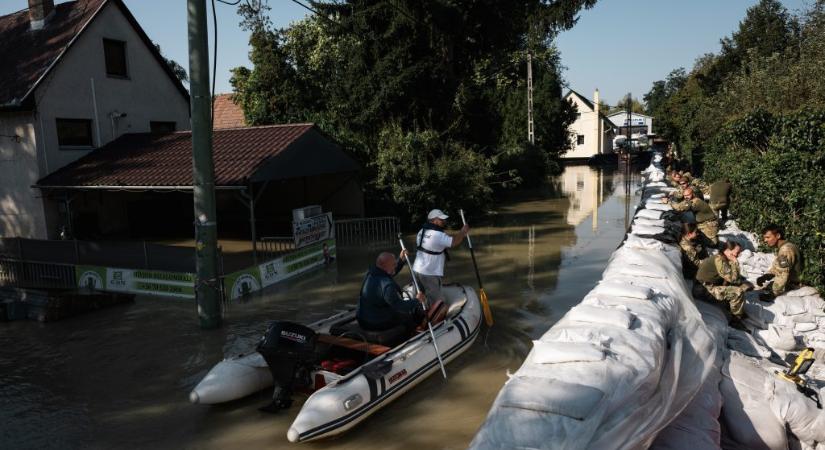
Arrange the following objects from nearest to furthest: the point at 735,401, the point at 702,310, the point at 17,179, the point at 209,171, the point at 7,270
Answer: the point at 735,401 → the point at 702,310 → the point at 209,171 → the point at 7,270 → the point at 17,179

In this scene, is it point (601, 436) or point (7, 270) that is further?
point (7, 270)

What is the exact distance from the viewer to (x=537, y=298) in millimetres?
12500

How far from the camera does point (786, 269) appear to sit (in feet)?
30.2

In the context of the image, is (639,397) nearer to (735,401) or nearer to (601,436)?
(601,436)

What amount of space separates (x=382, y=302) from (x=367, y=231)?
12.8 m

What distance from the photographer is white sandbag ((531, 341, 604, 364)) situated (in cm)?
513

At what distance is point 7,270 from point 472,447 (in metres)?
14.6

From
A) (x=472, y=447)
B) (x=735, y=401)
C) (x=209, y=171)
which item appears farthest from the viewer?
(x=209, y=171)

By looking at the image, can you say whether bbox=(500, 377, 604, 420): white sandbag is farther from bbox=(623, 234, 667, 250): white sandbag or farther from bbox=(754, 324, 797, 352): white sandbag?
bbox=(623, 234, 667, 250): white sandbag

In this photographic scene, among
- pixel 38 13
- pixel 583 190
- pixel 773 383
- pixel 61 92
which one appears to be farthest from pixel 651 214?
pixel 583 190

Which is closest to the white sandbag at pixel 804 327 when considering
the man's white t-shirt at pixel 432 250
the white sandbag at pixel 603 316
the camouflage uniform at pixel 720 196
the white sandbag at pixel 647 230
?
the white sandbag at pixel 647 230

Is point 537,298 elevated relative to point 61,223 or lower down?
lower down

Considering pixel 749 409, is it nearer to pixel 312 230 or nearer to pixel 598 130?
pixel 312 230

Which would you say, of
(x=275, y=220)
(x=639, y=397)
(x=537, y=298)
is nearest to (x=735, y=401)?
(x=639, y=397)
